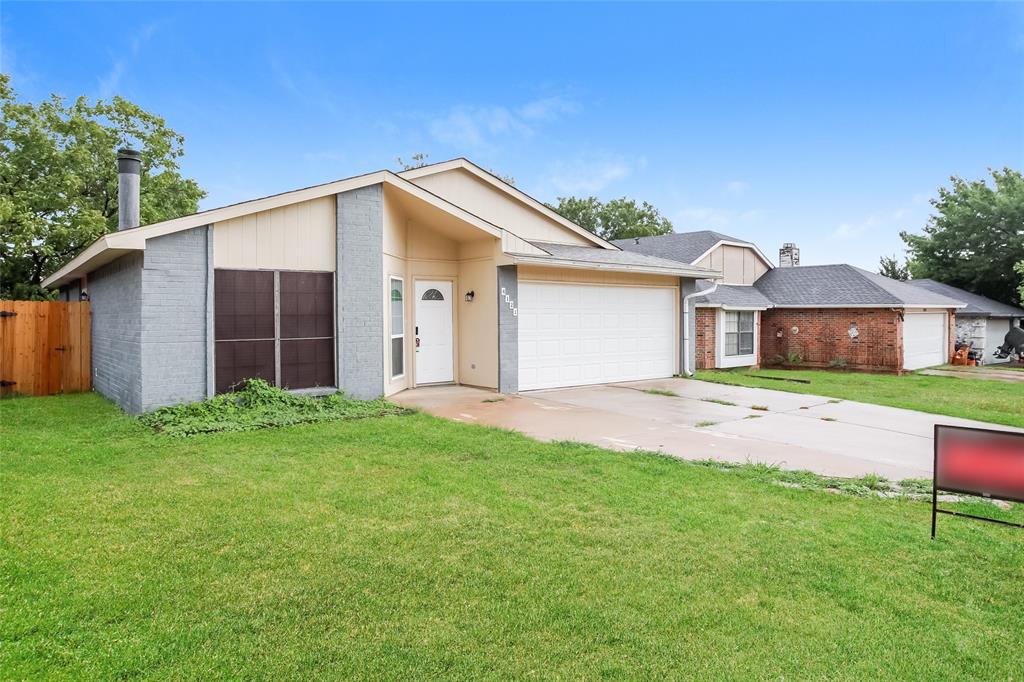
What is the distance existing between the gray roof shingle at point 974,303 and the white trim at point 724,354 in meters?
10.6

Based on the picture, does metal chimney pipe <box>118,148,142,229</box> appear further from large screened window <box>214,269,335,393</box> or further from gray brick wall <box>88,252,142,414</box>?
large screened window <box>214,269,335,393</box>

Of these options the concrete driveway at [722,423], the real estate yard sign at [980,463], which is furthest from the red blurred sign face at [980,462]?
the concrete driveway at [722,423]

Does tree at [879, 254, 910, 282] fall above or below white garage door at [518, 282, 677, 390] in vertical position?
above

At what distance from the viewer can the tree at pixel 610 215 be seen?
143ft

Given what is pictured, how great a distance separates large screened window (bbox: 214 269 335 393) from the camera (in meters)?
8.89

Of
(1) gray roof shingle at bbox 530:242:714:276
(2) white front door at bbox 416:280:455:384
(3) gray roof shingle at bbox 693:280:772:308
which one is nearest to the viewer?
(2) white front door at bbox 416:280:455:384

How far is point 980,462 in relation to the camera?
156 inches

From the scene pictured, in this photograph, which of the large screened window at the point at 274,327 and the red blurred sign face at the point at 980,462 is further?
the large screened window at the point at 274,327

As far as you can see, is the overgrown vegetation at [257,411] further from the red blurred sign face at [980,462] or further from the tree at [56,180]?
the tree at [56,180]

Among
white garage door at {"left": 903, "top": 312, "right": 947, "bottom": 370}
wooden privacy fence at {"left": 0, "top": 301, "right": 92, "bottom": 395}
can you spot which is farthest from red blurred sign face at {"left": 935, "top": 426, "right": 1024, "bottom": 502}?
white garage door at {"left": 903, "top": 312, "right": 947, "bottom": 370}

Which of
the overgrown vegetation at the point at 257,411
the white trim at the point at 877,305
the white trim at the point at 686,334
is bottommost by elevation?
the overgrown vegetation at the point at 257,411

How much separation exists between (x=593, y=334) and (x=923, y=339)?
47.1 feet

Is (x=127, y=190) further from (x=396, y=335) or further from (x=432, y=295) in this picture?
(x=432, y=295)

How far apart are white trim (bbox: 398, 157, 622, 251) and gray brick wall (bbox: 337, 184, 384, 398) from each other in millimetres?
2888
